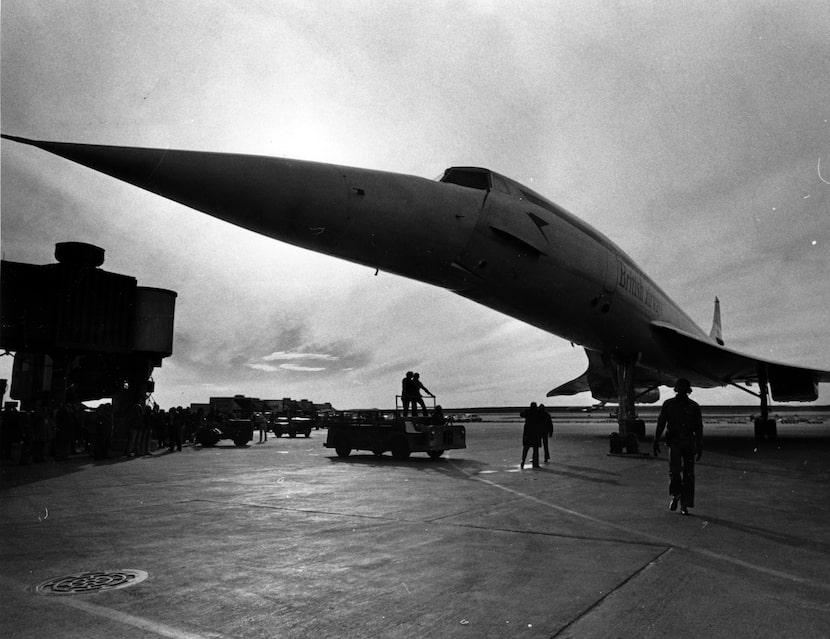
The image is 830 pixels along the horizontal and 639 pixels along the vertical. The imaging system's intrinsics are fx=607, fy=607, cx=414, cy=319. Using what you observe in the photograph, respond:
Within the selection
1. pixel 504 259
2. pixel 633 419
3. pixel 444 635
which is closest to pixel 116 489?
pixel 504 259

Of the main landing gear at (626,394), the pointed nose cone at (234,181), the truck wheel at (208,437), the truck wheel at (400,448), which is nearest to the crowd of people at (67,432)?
the truck wheel at (208,437)

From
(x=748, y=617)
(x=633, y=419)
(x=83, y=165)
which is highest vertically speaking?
(x=83, y=165)

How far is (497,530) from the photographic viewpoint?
19.7ft

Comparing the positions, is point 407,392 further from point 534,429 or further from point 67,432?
point 67,432

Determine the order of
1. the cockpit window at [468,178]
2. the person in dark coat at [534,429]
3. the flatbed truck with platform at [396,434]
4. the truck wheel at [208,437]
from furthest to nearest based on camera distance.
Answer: the truck wheel at [208,437] → the flatbed truck with platform at [396,434] → the person in dark coat at [534,429] → the cockpit window at [468,178]

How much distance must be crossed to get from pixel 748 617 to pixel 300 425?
29542mm

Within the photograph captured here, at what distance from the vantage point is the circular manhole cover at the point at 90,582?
13.1 feet

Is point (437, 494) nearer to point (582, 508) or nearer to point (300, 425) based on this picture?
point (582, 508)

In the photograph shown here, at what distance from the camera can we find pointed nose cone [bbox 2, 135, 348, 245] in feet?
19.2

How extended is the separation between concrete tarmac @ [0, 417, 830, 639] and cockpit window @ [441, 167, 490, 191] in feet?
16.5

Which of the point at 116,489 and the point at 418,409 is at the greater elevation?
the point at 418,409

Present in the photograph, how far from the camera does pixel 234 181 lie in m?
6.73

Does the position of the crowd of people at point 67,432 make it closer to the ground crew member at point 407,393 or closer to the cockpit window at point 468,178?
the ground crew member at point 407,393

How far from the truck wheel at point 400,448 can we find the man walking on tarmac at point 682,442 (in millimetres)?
8113
